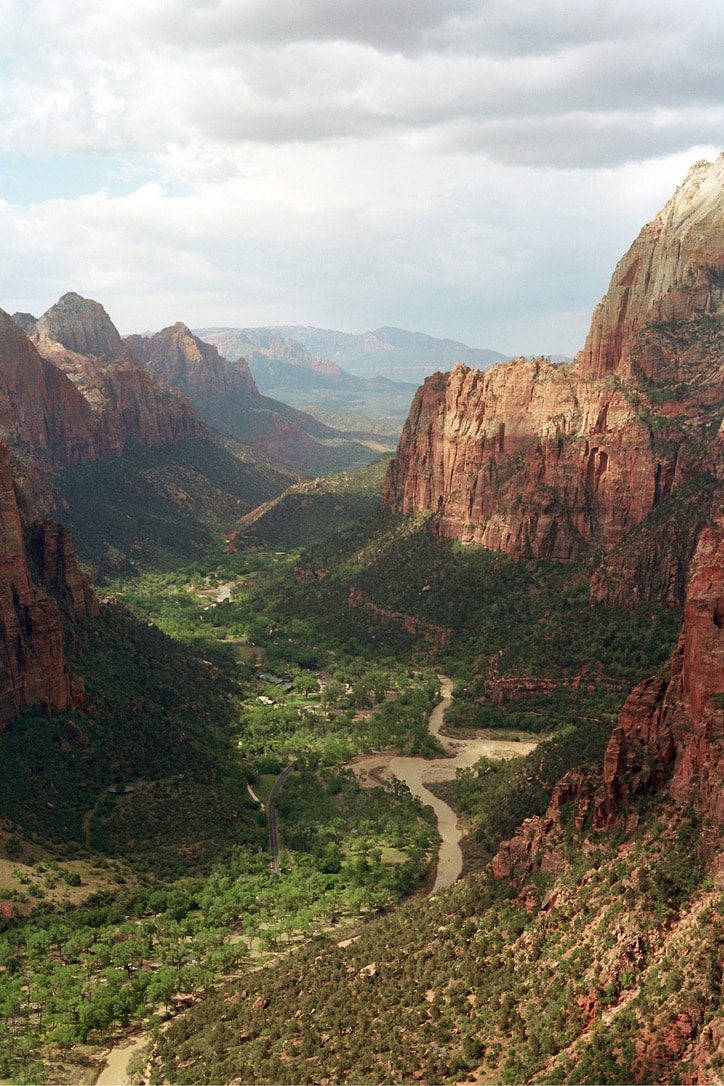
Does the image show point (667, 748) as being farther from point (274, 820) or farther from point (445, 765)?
point (445, 765)

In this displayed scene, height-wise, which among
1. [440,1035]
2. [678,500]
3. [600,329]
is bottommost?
[440,1035]

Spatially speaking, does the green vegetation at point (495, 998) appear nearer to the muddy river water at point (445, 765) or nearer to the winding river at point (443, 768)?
the winding river at point (443, 768)

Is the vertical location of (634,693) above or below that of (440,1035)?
above

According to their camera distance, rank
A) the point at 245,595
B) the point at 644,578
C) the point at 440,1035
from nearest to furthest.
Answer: the point at 440,1035 → the point at 644,578 → the point at 245,595

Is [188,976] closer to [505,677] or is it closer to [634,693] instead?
[634,693]

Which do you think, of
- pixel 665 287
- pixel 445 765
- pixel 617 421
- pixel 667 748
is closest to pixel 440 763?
pixel 445 765

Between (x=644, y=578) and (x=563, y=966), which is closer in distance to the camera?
(x=563, y=966)

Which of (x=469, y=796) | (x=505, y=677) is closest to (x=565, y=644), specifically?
(x=505, y=677)
